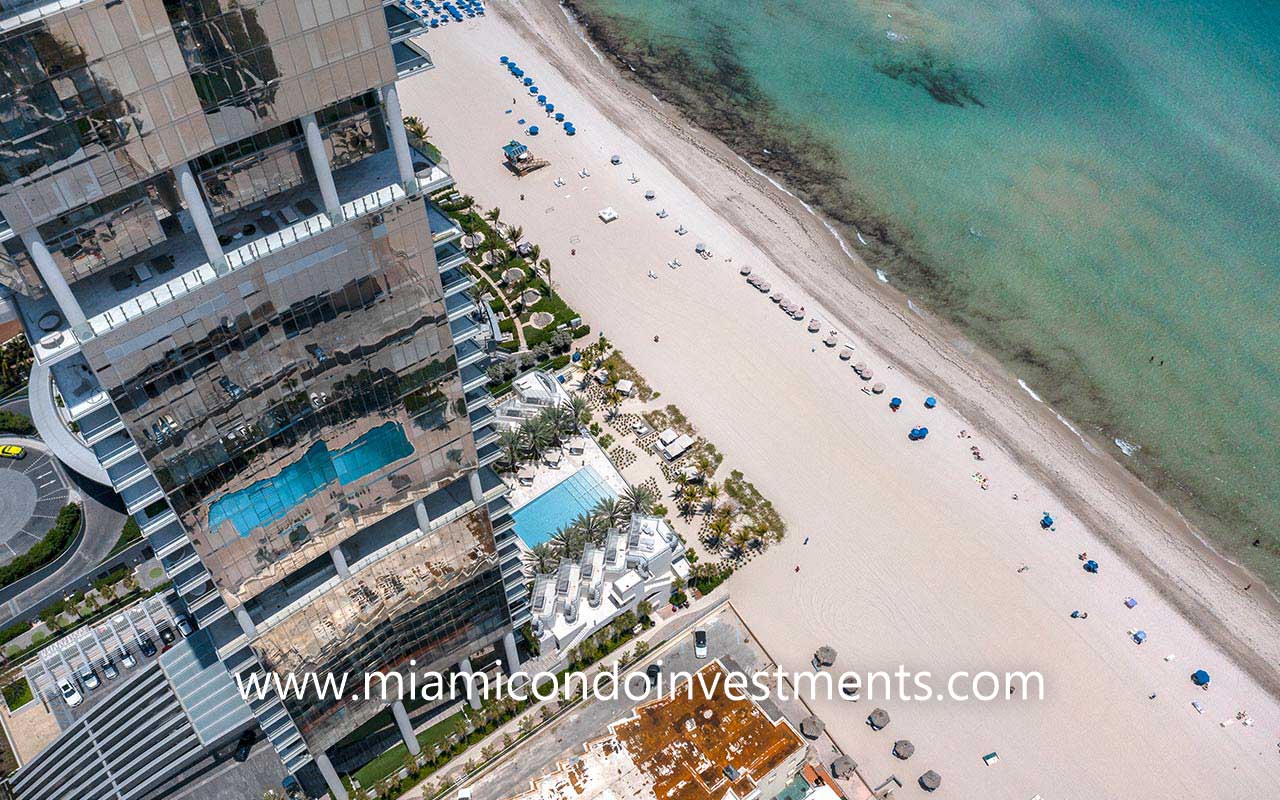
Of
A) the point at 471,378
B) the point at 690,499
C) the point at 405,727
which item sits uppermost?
the point at 471,378

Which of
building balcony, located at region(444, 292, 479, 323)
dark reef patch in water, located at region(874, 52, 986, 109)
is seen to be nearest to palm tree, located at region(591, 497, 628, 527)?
building balcony, located at region(444, 292, 479, 323)

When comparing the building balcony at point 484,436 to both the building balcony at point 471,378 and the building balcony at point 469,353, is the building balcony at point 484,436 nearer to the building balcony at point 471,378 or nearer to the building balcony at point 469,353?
the building balcony at point 471,378

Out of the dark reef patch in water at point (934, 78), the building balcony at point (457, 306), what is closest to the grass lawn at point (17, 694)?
the building balcony at point (457, 306)

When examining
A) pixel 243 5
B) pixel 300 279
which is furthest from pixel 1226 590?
pixel 243 5

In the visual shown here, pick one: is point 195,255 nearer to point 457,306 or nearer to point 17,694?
point 457,306

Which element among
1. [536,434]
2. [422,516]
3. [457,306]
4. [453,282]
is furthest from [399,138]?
[536,434]

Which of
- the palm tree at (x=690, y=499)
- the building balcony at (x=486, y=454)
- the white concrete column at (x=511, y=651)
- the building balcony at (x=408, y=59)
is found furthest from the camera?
the palm tree at (x=690, y=499)
